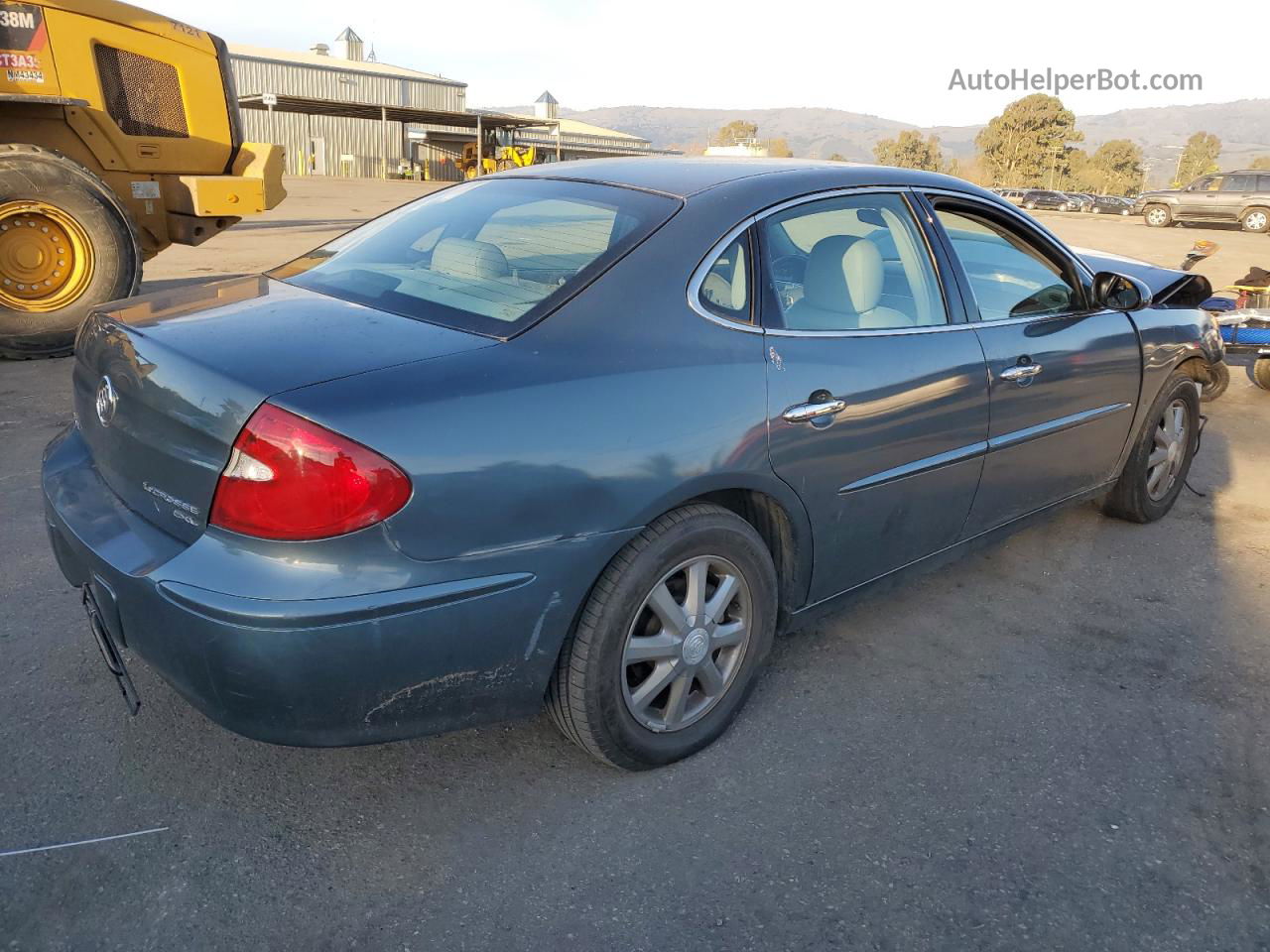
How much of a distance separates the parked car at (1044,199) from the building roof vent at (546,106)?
1359 inches

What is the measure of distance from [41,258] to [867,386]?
245 inches

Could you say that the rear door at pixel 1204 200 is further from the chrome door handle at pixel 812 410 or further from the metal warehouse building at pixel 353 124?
the chrome door handle at pixel 812 410

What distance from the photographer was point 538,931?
206cm

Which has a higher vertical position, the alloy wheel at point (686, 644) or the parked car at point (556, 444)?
the parked car at point (556, 444)

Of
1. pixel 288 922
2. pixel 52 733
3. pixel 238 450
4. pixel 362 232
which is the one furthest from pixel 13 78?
A: pixel 288 922

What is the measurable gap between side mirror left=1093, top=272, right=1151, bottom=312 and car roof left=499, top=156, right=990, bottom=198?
2.31 feet

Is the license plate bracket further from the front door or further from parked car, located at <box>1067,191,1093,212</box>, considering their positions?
parked car, located at <box>1067,191,1093,212</box>

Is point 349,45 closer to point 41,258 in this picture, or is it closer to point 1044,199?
point 1044,199

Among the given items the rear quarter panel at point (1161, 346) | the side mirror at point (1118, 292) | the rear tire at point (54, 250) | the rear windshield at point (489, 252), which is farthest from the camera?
the rear tire at point (54, 250)

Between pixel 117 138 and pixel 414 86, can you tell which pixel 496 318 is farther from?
pixel 414 86

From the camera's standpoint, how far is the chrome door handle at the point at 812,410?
8.57 feet

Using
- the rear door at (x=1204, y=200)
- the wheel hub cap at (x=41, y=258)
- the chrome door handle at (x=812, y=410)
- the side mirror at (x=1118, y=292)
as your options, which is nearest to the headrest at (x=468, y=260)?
the chrome door handle at (x=812, y=410)

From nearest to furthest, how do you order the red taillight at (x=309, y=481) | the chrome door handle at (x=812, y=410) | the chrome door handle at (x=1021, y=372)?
the red taillight at (x=309, y=481)
the chrome door handle at (x=812, y=410)
the chrome door handle at (x=1021, y=372)

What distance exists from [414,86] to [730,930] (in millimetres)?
59509
